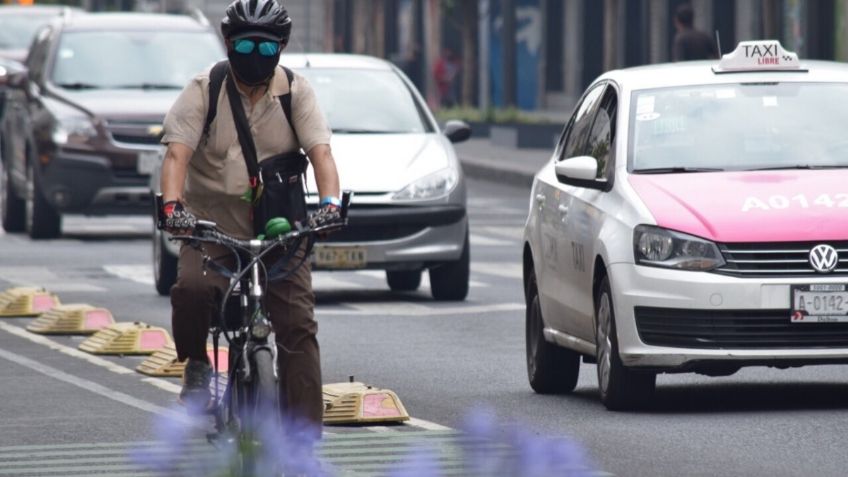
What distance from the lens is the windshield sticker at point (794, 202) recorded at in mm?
10250

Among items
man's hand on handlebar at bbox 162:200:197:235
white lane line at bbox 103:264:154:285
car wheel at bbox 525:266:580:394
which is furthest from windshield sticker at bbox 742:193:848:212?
white lane line at bbox 103:264:154:285

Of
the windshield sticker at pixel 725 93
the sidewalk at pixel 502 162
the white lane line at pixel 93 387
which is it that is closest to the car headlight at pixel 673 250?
→ the windshield sticker at pixel 725 93

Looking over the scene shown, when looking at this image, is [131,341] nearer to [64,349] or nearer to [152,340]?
[152,340]

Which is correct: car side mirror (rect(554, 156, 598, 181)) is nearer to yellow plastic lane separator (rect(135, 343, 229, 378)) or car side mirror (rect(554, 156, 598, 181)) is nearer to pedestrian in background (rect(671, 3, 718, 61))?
yellow plastic lane separator (rect(135, 343, 229, 378))

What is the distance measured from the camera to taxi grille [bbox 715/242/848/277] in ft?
32.9

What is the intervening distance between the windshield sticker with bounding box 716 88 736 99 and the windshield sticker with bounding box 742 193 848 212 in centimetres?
90

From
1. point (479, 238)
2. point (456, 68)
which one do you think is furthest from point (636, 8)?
point (479, 238)

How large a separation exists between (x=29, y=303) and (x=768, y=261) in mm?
7119

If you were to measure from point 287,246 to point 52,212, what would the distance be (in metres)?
15.1

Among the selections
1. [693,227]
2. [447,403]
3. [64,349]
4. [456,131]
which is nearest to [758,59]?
[693,227]

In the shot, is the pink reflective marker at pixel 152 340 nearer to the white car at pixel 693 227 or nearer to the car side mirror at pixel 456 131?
the white car at pixel 693 227

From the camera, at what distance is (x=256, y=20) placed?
786 cm

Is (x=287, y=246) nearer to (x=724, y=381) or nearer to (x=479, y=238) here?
(x=724, y=381)

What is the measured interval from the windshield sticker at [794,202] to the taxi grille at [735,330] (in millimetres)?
478
